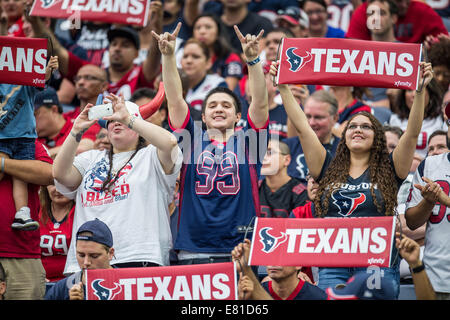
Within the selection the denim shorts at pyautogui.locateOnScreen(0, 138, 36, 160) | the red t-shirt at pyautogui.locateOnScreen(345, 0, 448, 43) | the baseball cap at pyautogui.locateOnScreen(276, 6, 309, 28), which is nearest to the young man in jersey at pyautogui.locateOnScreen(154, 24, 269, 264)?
the denim shorts at pyautogui.locateOnScreen(0, 138, 36, 160)

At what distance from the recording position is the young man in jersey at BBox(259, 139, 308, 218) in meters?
6.71

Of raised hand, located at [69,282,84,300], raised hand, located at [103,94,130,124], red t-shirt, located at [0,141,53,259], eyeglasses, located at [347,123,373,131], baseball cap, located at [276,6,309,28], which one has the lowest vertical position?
raised hand, located at [69,282,84,300]

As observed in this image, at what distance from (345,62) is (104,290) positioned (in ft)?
7.92

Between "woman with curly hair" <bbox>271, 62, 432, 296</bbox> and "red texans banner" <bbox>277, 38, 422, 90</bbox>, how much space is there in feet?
0.39

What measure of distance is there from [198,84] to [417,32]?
255cm

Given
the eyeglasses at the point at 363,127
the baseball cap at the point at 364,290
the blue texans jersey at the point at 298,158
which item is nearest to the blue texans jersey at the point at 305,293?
the baseball cap at the point at 364,290

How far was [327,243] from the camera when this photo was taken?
5027 mm

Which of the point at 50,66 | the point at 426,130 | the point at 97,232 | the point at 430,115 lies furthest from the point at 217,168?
the point at 430,115

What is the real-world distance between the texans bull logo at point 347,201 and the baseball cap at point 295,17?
403 centimetres

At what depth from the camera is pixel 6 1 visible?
31.7ft

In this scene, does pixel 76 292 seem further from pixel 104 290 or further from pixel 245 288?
pixel 245 288

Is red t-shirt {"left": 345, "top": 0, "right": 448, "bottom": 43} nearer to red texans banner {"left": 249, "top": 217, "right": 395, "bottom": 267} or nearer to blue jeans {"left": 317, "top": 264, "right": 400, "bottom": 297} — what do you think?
blue jeans {"left": 317, "top": 264, "right": 400, "bottom": 297}
